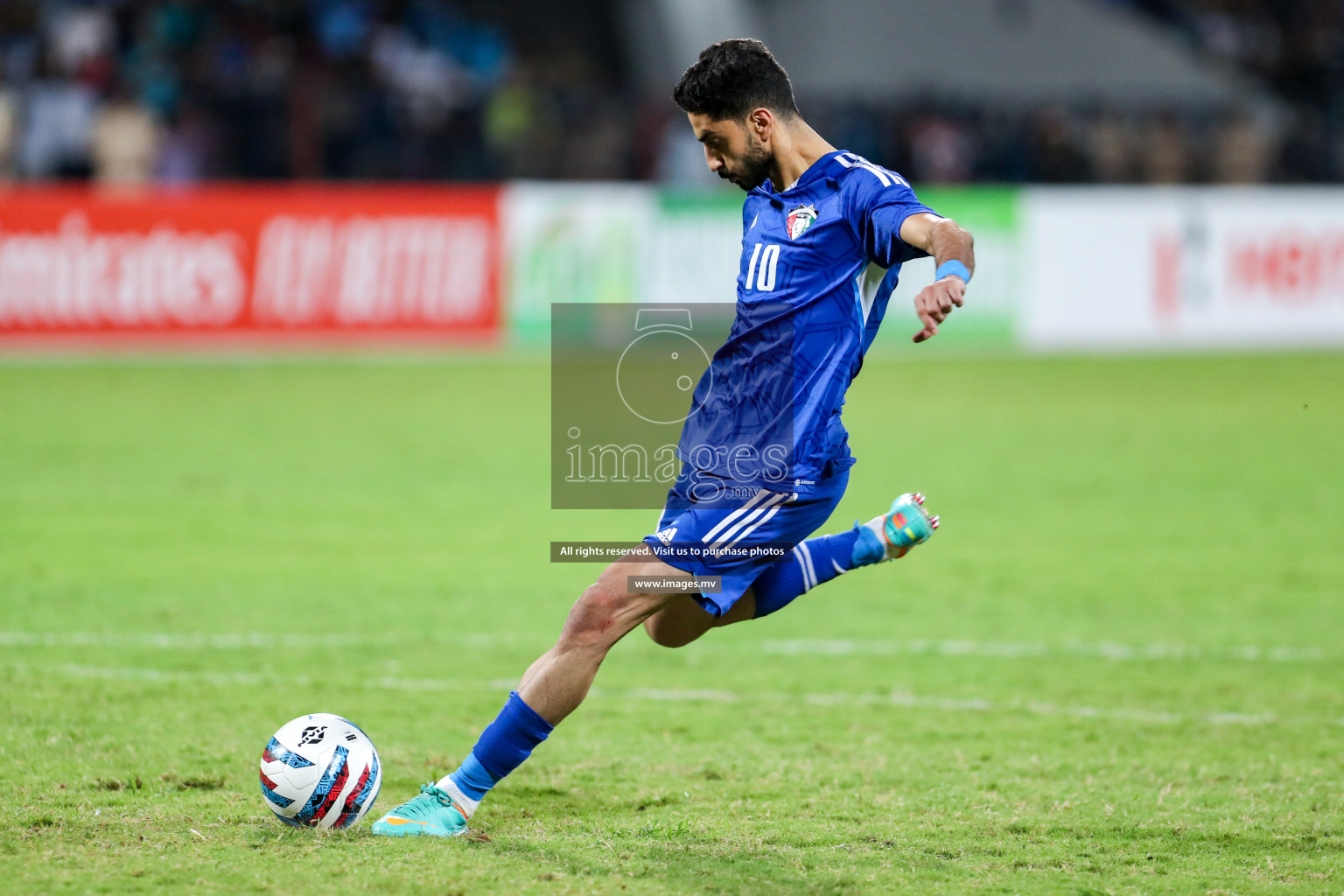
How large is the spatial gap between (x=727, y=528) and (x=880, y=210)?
41.2 inches

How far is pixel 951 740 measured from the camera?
5.94 meters

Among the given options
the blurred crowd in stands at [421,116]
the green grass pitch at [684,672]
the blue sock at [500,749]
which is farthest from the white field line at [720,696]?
the blurred crowd in stands at [421,116]

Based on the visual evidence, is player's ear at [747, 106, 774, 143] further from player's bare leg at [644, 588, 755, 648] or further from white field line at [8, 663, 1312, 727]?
white field line at [8, 663, 1312, 727]

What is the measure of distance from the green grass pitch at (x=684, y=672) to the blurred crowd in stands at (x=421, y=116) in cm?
718

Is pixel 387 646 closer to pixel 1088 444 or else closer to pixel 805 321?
pixel 805 321

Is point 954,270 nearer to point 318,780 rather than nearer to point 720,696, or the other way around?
point 318,780

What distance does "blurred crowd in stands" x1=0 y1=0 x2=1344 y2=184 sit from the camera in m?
20.1

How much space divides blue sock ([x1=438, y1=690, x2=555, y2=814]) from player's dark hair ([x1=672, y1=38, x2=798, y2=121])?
1876mm

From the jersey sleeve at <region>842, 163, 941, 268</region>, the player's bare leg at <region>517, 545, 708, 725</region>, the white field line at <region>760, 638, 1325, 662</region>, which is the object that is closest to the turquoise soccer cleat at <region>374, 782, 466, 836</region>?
the player's bare leg at <region>517, 545, 708, 725</region>

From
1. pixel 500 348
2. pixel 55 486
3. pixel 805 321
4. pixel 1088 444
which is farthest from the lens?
pixel 500 348

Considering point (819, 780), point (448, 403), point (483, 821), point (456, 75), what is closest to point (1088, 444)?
point (448, 403)

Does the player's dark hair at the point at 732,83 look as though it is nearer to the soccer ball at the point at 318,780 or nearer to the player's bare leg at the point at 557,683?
the player's bare leg at the point at 557,683

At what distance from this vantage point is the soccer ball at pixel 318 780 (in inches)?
182

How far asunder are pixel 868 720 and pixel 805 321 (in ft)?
7.17
